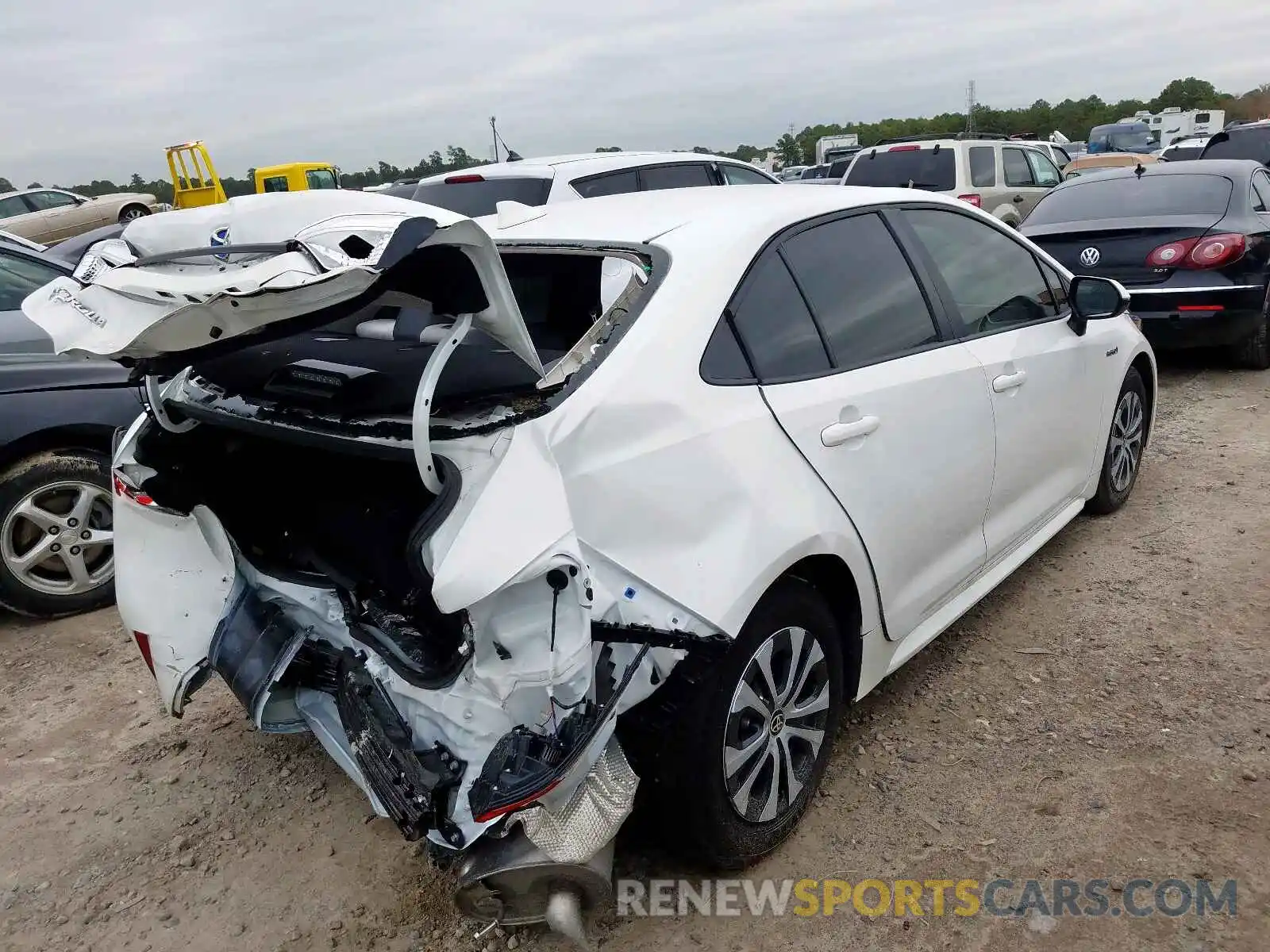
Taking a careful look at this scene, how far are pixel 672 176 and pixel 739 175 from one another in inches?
51.4

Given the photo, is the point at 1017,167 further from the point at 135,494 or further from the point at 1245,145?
the point at 135,494

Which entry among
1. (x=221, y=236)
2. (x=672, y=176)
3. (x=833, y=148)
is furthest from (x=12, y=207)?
(x=833, y=148)

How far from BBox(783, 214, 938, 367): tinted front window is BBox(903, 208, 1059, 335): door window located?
236 millimetres

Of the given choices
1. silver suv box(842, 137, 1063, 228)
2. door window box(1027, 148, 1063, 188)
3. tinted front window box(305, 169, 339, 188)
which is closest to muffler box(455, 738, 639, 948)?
silver suv box(842, 137, 1063, 228)

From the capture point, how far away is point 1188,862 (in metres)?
2.35

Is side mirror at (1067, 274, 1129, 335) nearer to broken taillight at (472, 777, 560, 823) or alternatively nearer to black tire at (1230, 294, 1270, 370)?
broken taillight at (472, 777, 560, 823)

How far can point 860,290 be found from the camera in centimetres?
280

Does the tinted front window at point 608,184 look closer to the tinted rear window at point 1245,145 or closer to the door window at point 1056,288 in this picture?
the door window at point 1056,288

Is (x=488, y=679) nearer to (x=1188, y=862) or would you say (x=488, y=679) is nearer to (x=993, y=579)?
(x=1188, y=862)

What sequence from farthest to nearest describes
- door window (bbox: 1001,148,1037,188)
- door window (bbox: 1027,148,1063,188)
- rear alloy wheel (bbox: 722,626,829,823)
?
door window (bbox: 1027,148,1063,188)
door window (bbox: 1001,148,1037,188)
rear alloy wheel (bbox: 722,626,829,823)

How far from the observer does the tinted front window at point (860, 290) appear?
2652 millimetres

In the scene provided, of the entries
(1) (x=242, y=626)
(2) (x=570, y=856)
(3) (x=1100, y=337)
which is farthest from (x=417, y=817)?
(3) (x=1100, y=337)

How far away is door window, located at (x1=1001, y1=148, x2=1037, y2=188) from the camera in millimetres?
11352

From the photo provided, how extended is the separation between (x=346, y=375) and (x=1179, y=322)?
6.17 m
